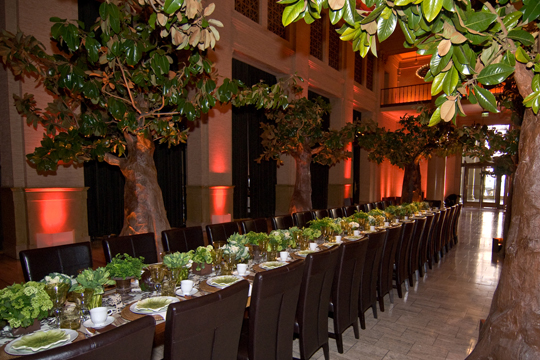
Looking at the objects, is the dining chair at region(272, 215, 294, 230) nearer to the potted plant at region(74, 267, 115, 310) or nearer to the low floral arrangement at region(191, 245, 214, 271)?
the low floral arrangement at region(191, 245, 214, 271)

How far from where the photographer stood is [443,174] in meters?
15.4

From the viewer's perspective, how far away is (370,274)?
124 inches

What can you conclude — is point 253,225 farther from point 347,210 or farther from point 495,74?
point 495,74

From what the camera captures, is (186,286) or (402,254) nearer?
(186,286)

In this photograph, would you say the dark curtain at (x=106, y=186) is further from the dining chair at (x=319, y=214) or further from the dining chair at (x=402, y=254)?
the dining chair at (x=402, y=254)

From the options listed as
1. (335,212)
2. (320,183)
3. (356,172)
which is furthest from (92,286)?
(356,172)

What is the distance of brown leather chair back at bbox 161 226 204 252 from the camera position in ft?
11.1

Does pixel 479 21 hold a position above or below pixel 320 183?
above

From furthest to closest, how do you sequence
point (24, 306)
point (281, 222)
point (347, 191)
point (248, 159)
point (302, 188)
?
point (347, 191) < point (248, 159) < point (302, 188) < point (281, 222) < point (24, 306)

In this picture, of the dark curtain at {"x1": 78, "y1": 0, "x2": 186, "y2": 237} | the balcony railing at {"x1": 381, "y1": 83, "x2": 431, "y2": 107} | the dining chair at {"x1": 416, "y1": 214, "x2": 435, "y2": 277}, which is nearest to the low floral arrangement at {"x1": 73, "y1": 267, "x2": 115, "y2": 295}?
the dining chair at {"x1": 416, "y1": 214, "x2": 435, "y2": 277}

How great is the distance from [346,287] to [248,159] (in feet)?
21.4

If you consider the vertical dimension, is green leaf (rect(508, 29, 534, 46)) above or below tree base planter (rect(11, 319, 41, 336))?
above

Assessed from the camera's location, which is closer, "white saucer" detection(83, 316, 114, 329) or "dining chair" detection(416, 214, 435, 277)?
"white saucer" detection(83, 316, 114, 329)

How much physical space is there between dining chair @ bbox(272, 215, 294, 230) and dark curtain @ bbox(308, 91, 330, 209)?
6637mm
